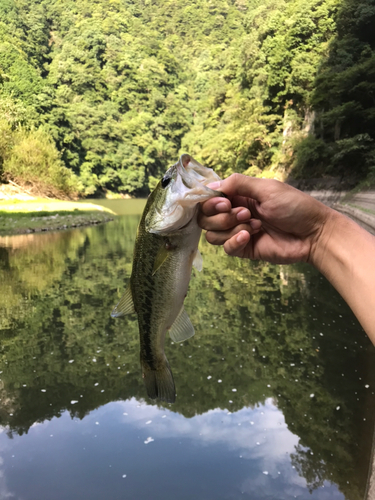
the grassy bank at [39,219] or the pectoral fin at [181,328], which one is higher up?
the pectoral fin at [181,328]

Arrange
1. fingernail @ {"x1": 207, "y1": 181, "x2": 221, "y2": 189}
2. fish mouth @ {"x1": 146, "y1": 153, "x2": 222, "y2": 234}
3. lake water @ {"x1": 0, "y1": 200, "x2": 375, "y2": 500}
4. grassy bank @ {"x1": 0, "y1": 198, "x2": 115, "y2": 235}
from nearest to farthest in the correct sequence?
fish mouth @ {"x1": 146, "y1": 153, "x2": 222, "y2": 234} → fingernail @ {"x1": 207, "y1": 181, "x2": 221, "y2": 189} → lake water @ {"x1": 0, "y1": 200, "x2": 375, "y2": 500} → grassy bank @ {"x1": 0, "y1": 198, "x2": 115, "y2": 235}

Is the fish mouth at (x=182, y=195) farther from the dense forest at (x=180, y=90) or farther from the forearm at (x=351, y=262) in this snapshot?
the dense forest at (x=180, y=90)

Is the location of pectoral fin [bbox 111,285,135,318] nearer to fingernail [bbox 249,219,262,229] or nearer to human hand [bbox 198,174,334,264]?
human hand [bbox 198,174,334,264]

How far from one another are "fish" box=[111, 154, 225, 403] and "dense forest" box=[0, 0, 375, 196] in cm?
2270

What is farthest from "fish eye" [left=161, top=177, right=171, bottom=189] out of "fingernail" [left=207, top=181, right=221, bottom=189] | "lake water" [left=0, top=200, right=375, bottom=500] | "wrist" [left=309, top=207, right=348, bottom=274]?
"lake water" [left=0, top=200, right=375, bottom=500]

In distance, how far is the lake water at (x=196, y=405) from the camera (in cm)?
395

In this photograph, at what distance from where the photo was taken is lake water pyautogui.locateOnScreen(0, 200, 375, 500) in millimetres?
3953

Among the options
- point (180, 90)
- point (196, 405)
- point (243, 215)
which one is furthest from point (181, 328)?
point (180, 90)

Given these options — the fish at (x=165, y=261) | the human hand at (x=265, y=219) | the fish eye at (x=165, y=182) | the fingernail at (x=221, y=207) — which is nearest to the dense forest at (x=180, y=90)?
the human hand at (x=265, y=219)

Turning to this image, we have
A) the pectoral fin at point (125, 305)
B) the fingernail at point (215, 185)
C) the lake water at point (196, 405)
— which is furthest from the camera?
the lake water at point (196, 405)

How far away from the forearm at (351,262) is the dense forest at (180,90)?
871 inches

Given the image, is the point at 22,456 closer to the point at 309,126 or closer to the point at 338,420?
the point at 338,420

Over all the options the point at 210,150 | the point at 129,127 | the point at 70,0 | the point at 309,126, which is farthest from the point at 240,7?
the point at 309,126

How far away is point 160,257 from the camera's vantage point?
6.69 ft
